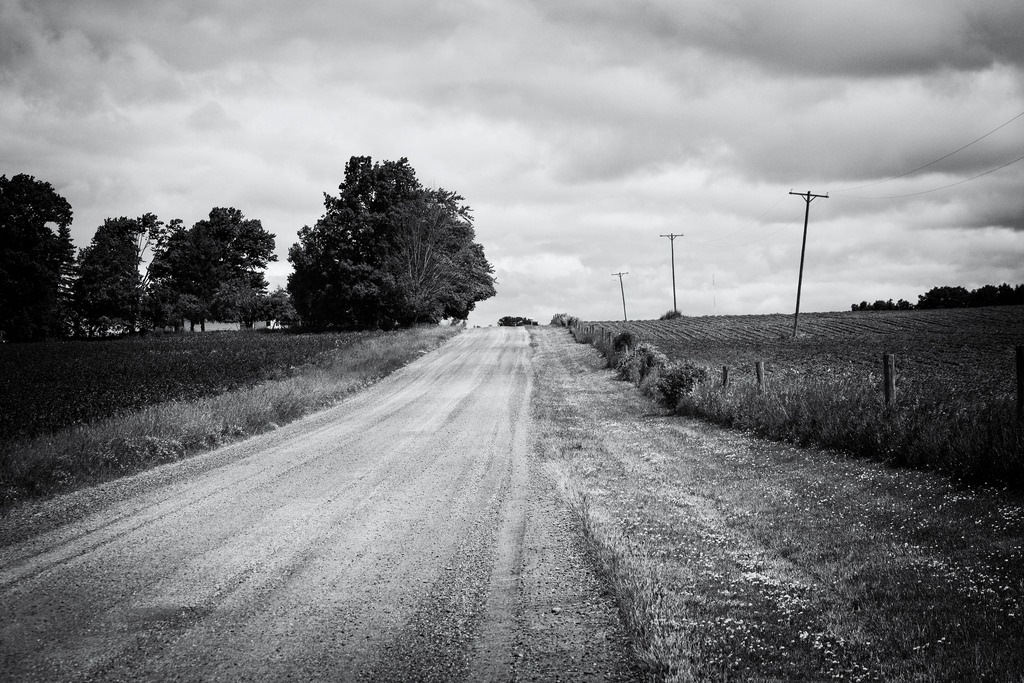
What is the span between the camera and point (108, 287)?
67.4 metres

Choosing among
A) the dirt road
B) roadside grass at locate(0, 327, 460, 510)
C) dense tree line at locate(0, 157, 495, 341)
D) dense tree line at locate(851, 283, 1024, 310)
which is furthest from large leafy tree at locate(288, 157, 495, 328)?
dense tree line at locate(851, 283, 1024, 310)

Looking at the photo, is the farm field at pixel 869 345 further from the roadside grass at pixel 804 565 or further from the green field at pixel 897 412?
the roadside grass at pixel 804 565

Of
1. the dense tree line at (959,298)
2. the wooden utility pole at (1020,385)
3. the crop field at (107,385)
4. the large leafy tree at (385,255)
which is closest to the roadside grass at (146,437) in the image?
the crop field at (107,385)

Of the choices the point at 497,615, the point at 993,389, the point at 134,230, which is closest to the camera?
the point at 497,615

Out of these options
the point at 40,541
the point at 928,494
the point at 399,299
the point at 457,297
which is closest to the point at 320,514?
the point at 40,541

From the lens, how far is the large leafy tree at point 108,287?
67000mm

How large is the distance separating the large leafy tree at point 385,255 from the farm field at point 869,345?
20908 mm

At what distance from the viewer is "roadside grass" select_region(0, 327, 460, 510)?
9805 millimetres

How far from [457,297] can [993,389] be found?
52664 millimetres

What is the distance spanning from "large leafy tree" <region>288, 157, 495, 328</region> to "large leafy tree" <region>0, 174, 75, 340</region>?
2320 centimetres

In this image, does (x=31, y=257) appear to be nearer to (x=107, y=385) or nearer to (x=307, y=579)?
(x=107, y=385)

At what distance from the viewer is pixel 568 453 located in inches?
496

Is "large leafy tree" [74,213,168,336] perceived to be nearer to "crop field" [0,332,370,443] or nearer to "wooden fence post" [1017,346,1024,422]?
"crop field" [0,332,370,443]

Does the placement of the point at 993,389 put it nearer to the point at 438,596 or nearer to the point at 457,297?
the point at 438,596
